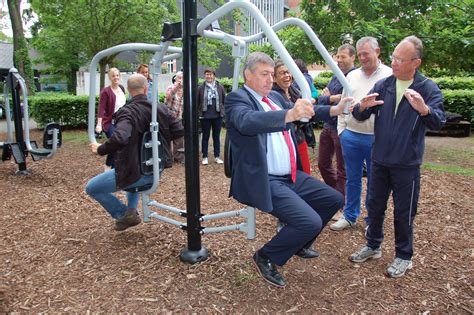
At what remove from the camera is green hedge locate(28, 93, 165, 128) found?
1183 cm

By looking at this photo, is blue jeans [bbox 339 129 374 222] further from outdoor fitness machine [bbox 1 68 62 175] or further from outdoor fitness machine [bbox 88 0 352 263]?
outdoor fitness machine [bbox 1 68 62 175]

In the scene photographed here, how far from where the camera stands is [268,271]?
307cm

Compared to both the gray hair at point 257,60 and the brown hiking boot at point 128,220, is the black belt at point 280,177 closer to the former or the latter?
the gray hair at point 257,60

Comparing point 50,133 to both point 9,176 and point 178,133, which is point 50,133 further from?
point 178,133

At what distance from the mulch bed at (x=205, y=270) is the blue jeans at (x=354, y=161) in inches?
9.1

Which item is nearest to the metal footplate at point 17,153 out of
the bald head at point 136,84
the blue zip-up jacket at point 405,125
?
the bald head at point 136,84

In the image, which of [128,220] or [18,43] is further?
[18,43]

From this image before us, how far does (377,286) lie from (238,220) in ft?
5.70

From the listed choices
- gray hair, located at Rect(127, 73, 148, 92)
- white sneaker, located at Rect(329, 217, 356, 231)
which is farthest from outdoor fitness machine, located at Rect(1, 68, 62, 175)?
white sneaker, located at Rect(329, 217, 356, 231)

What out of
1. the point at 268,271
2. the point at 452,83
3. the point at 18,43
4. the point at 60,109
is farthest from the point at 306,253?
the point at 452,83

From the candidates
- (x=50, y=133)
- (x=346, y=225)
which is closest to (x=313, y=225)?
(x=346, y=225)

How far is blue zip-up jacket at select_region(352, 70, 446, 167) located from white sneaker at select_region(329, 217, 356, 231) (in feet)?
3.81

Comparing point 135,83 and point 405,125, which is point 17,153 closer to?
point 135,83

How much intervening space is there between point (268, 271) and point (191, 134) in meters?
1.14
